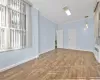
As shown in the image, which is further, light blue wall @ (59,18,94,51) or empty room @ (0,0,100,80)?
light blue wall @ (59,18,94,51)

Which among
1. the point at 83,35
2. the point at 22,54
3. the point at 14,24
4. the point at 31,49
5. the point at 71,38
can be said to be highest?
the point at 14,24

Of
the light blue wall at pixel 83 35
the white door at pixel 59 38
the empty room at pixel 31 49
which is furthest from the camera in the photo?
the white door at pixel 59 38

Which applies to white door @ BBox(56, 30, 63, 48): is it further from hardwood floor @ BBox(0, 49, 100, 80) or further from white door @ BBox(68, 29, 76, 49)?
hardwood floor @ BBox(0, 49, 100, 80)

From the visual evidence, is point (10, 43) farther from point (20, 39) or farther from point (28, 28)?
point (28, 28)

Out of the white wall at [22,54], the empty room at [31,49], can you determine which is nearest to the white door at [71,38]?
the empty room at [31,49]

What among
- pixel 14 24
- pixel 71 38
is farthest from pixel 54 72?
pixel 71 38

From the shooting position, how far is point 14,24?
4.61 metres

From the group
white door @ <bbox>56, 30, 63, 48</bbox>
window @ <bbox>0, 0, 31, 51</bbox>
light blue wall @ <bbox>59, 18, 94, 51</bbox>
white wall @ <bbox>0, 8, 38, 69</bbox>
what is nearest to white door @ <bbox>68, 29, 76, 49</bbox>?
light blue wall @ <bbox>59, 18, 94, 51</bbox>

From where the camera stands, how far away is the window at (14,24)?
394 centimetres

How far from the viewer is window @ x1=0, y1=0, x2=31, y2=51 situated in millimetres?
3942

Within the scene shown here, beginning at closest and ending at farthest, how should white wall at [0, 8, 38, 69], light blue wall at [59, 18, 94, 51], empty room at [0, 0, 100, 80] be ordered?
empty room at [0, 0, 100, 80] → white wall at [0, 8, 38, 69] → light blue wall at [59, 18, 94, 51]

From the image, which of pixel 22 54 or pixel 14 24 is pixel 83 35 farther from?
pixel 14 24

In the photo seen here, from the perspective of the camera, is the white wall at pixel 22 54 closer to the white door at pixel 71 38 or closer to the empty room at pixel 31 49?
the empty room at pixel 31 49

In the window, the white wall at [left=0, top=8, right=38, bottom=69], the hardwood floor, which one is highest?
the window
